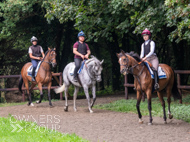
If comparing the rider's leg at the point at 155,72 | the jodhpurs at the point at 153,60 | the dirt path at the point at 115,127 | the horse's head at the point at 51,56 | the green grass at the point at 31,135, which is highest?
the horse's head at the point at 51,56

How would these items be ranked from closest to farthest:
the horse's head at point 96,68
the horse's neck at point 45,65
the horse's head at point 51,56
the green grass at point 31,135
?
the green grass at point 31,135 < the horse's head at point 96,68 < the horse's head at point 51,56 < the horse's neck at point 45,65

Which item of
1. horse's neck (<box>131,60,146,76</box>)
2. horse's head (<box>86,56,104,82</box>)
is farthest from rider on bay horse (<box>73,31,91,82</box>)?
horse's neck (<box>131,60,146,76</box>)

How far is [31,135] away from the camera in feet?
26.1

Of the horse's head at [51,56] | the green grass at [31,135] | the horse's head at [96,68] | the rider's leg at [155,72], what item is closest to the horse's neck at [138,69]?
the rider's leg at [155,72]

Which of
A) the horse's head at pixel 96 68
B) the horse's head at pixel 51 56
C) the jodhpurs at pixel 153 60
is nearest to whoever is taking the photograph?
the jodhpurs at pixel 153 60

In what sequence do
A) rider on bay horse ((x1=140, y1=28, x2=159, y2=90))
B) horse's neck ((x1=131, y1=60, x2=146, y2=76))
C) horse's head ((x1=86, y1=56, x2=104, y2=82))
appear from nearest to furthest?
1. horse's neck ((x1=131, y1=60, x2=146, y2=76))
2. rider on bay horse ((x1=140, y1=28, x2=159, y2=90))
3. horse's head ((x1=86, y1=56, x2=104, y2=82))

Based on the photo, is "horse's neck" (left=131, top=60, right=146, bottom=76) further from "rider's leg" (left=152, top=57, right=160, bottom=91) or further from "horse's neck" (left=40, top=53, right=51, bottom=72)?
Result: "horse's neck" (left=40, top=53, right=51, bottom=72)

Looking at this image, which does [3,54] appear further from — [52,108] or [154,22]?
[154,22]

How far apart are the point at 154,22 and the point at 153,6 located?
3.93 feet

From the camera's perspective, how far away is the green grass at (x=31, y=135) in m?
7.48

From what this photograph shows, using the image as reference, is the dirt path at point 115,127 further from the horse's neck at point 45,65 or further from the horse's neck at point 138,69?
the horse's neck at point 45,65

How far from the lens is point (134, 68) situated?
9.95m

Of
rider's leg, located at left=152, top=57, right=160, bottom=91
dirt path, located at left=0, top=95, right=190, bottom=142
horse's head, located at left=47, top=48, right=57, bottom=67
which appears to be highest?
horse's head, located at left=47, top=48, right=57, bottom=67

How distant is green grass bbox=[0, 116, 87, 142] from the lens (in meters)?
7.48
